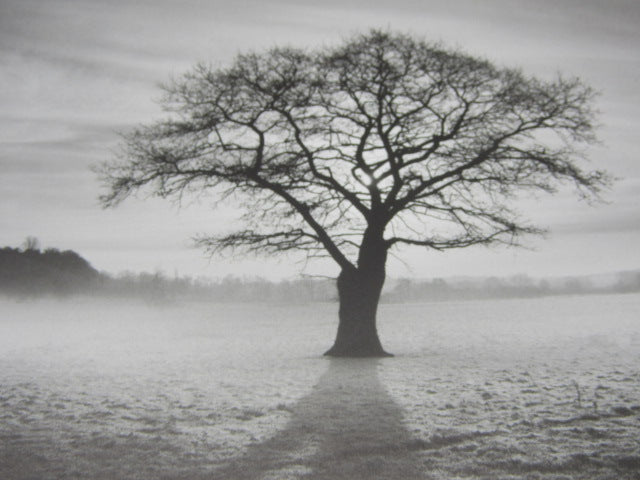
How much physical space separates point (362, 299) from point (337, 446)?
1043 cm

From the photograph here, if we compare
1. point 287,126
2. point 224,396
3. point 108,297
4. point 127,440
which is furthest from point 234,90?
point 108,297

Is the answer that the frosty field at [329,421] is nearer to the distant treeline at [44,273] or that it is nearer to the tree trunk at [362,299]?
the tree trunk at [362,299]

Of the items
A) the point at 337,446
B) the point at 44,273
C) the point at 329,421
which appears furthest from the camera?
the point at 44,273

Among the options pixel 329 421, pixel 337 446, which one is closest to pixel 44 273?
pixel 329 421

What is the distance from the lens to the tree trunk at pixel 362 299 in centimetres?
1670

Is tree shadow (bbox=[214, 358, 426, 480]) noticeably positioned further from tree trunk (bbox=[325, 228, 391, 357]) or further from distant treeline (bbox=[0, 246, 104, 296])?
distant treeline (bbox=[0, 246, 104, 296])

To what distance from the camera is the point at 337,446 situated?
641 cm

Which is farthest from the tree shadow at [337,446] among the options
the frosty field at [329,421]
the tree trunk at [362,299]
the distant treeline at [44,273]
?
the distant treeline at [44,273]

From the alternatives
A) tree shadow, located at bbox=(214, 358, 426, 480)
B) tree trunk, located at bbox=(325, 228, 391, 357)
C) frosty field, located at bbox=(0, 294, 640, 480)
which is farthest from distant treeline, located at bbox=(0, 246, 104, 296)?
tree shadow, located at bbox=(214, 358, 426, 480)

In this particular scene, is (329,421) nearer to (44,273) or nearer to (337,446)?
(337,446)

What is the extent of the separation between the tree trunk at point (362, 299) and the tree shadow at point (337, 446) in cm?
714

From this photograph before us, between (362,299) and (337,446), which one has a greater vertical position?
(362,299)

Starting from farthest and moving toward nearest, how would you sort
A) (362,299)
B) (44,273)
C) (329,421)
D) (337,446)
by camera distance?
(44,273), (362,299), (329,421), (337,446)

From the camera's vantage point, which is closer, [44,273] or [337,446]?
[337,446]
